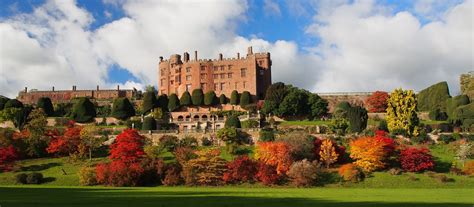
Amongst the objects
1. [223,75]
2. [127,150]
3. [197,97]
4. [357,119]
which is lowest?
[127,150]

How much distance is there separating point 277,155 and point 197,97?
1444 inches

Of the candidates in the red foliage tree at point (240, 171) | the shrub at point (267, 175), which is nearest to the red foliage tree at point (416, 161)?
the shrub at point (267, 175)

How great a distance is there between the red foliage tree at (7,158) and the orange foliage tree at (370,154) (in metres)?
35.3

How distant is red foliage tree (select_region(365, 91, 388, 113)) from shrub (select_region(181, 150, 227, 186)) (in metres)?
42.0

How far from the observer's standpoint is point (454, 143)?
59375mm

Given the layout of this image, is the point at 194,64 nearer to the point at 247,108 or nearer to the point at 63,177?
the point at 247,108

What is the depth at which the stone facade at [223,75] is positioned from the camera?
8819cm

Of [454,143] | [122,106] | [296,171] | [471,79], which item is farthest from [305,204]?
[471,79]

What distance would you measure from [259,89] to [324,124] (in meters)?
21.8

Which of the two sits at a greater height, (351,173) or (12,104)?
(12,104)

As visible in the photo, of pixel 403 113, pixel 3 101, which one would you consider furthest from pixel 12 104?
pixel 403 113

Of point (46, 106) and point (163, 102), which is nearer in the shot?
point (46, 106)

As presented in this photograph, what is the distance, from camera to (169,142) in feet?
200

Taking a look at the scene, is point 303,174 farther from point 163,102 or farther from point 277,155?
point 163,102
